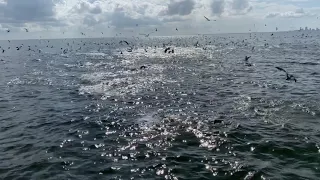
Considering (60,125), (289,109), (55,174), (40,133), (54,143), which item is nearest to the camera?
(55,174)

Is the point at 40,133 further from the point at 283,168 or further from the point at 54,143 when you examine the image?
the point at 283,168

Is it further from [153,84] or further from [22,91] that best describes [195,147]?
[22,91]

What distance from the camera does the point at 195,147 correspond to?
20125 millimetres

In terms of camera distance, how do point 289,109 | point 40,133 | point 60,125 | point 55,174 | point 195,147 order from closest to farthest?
point 55,174
point 195,147
point 40,133
point 60,125
point 289,109

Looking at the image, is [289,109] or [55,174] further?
[289,109]

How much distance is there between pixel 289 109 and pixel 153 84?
2187 centimetres

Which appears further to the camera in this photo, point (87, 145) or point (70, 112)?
point (70, 112)

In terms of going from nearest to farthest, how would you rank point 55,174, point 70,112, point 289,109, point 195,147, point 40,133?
point 55,174 < point 195,147 < point 40,133 < point 289,109 < point 70,112

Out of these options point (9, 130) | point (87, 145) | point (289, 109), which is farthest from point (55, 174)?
point (289, 109)

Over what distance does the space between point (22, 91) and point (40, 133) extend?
22386mm

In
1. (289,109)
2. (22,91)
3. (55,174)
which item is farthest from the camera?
(22,91)

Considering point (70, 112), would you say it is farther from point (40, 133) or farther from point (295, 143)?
point (295, 143)

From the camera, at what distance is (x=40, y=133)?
2431cm

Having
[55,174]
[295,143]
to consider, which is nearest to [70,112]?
[55,174]
